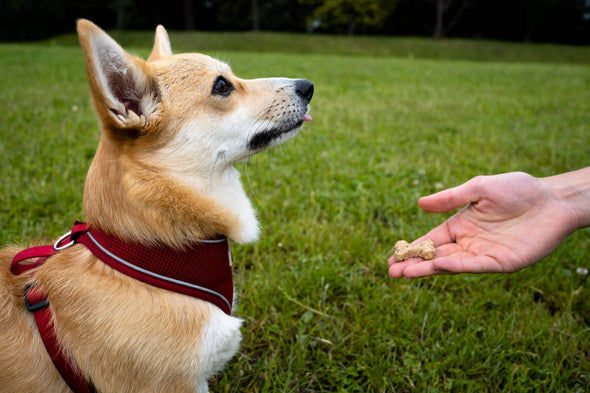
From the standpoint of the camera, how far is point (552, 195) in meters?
1.92

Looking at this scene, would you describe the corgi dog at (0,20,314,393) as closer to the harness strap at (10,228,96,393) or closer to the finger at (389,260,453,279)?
the harness strap at (10,228,96,393)

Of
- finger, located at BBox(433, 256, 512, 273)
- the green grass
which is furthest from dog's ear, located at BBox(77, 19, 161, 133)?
finger, located at BBox(433, 256, 512, 273)

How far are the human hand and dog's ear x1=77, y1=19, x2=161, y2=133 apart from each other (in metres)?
1.46

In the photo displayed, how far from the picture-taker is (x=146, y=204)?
5.26ft

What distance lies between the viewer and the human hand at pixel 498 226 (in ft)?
5.77

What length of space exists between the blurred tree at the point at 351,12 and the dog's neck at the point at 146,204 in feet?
142

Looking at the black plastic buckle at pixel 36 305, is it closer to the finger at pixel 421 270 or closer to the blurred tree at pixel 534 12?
the finger at pixel 421 270

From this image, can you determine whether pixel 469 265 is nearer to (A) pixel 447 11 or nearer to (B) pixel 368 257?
(B) pixel 368 257

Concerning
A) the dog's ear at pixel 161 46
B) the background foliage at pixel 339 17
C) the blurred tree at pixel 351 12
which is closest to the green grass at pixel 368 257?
the dog's ear at pixel 161 46

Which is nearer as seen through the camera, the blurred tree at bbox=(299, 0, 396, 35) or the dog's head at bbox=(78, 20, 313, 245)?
the dog's head at bbox=(78, 20, 313, 245)

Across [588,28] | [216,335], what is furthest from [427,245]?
[588,28]

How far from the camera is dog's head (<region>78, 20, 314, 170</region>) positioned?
158 cm

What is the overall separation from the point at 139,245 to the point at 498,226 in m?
1.76

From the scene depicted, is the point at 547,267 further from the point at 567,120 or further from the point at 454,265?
the point at 567,120
